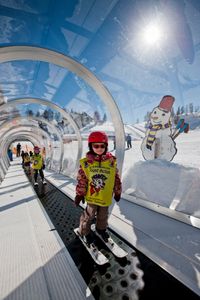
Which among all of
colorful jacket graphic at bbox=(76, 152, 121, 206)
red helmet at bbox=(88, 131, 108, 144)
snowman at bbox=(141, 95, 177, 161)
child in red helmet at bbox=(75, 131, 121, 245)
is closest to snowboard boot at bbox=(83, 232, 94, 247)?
child in red helmet at bbox=(75, 131, 121, 245)

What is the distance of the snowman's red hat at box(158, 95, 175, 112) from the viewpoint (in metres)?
5.18

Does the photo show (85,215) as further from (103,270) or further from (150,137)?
(150,137)

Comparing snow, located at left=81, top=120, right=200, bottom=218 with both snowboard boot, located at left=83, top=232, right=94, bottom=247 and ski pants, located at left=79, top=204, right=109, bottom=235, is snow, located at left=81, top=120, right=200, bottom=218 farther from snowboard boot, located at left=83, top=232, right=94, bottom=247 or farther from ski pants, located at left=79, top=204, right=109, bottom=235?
snowboard boot, located at left=83, top=232, right=94, bottom=247

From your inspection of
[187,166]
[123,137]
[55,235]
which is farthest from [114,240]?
[187,166]

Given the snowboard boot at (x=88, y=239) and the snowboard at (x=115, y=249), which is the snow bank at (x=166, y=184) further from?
the snowboard boot at (x=88, y=239)

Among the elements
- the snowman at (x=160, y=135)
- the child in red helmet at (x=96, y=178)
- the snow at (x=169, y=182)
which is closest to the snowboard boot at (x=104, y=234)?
the child in red helmet at (x=96, y=178)

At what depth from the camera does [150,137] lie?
570 centimetres

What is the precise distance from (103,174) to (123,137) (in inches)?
94.9

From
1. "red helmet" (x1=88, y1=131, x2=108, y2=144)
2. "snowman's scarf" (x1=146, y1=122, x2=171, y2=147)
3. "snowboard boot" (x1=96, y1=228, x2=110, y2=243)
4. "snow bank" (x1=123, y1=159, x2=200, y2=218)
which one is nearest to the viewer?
"red helmet" (x1=88, y1=131, x2=108, y2=144)

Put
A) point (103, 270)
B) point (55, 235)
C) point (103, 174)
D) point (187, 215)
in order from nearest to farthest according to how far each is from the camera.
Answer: point (103, 270), point (103, 174), point (55, 235), point (187, 215)

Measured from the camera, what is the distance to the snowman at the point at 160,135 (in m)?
5.14

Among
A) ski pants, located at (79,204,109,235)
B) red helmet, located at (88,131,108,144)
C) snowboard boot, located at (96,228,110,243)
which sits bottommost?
snowboard boot, located at (96,228,110,243)

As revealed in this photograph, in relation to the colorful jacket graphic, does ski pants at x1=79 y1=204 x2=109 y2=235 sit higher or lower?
lower

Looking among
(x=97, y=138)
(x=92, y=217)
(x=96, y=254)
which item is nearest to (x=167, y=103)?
(x=97, y=138)
